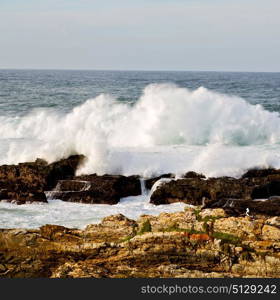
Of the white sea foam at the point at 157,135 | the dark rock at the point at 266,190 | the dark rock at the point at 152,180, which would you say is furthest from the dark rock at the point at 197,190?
the white sea foam at the point at 157,135

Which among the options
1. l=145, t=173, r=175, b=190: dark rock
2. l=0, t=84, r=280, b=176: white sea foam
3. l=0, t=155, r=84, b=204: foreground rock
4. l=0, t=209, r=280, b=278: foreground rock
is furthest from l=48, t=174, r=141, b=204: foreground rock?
l=0, t=209, r=280, b=278: foreground rock

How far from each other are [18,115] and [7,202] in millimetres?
19659

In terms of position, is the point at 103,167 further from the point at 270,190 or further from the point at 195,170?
the point at 270,190

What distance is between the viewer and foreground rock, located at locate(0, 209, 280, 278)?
26.4 feet

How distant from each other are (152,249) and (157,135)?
15.1 metres

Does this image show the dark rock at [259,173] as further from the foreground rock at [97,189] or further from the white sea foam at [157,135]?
the foreground rock at [97,189]

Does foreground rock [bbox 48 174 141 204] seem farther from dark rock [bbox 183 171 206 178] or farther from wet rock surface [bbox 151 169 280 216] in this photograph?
dark rock [bbox 183 171 206 178]

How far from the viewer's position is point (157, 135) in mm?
23312

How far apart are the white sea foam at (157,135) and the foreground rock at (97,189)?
1.20 m

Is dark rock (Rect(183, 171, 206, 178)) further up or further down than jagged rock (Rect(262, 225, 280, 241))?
further down

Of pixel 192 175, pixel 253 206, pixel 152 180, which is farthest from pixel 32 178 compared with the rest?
pixel 253 206

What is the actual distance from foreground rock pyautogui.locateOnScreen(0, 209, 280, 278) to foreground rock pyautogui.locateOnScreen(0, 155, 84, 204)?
5.04 meters

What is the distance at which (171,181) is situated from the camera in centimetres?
1476

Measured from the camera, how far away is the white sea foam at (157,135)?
1734cm
